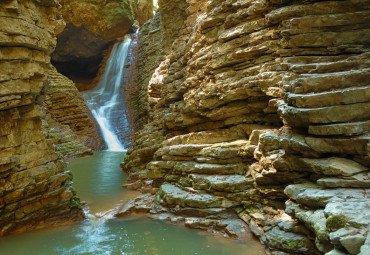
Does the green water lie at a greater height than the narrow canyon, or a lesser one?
lesser

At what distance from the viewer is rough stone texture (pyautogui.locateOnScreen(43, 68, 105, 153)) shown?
963 inches

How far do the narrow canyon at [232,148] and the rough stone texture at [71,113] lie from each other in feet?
40.2

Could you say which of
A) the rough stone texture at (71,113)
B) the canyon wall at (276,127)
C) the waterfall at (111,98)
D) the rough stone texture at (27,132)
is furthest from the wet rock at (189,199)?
the rough stone texture at (71,113)

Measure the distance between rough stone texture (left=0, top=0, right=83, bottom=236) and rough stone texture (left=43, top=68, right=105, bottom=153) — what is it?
15.7 metres

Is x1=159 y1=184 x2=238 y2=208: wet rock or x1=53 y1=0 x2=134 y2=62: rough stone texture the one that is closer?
x1=159 y1=184 x2=238 y2=208: wet rock

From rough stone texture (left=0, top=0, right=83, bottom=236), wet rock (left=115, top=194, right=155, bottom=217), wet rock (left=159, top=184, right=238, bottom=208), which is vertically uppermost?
rough stone texture (left=0, top=0, right=83, bottom=236)

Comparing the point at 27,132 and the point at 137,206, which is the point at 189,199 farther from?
the point at 27,132

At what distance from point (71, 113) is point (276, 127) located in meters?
21.4

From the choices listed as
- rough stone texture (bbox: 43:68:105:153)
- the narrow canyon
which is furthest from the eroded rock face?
the narrow canyon

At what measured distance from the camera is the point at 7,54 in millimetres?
7434

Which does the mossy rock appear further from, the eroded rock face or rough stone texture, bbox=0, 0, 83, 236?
the eroded rock face

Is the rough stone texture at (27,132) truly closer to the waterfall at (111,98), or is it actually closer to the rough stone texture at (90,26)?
the waterfall at (111,98)

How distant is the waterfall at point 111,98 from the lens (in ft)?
85.9

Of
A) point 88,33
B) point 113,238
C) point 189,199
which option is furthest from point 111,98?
point 113,238
